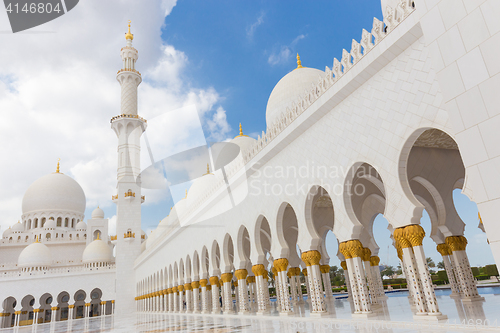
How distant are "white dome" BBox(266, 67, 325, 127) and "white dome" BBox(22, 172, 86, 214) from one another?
855 inches

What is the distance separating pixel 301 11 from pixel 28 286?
21.4m

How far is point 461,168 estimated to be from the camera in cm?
776

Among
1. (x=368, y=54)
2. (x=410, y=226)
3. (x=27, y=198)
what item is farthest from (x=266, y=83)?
(x=27, y=198)

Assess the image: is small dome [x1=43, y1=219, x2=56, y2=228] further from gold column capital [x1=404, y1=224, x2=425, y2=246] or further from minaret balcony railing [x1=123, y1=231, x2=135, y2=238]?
gold column capital [x1=404, y1=224, x2=425, y2=246]

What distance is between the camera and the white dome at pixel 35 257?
2150 cm

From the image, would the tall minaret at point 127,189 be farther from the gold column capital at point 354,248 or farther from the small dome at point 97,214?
the gold column capital at point 354,248

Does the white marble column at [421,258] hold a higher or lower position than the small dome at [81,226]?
lower

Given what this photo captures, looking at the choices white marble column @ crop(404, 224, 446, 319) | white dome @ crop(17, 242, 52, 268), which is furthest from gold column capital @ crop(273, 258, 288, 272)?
white dome @ crop(17, 242, 52, 268)

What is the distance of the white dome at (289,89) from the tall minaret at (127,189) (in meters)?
13.3

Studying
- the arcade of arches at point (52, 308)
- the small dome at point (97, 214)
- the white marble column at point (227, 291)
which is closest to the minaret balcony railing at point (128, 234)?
the arcade of arches at point (52, 308)

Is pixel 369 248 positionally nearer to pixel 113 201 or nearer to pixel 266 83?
pixel 266 83

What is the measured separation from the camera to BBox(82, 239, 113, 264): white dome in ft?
75.7

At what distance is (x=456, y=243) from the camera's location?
7090 mm

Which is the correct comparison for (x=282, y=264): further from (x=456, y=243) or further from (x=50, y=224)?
(x=50, y=224)
